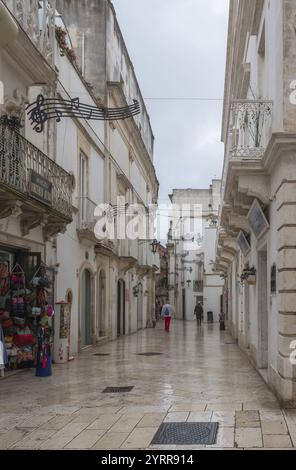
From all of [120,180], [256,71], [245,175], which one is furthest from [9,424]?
[120,180]

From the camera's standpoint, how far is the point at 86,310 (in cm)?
1920

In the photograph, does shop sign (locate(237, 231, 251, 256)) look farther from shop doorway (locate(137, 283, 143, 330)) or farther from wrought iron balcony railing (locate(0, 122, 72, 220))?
shop doorway (locate(137, 283, 143, 330))

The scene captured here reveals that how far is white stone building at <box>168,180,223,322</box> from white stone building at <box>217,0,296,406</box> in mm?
33507

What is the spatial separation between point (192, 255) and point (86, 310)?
118 feet

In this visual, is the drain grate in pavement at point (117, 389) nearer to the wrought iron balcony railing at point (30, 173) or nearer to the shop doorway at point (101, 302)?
the wrought iron balcony railing at point (30, 173)

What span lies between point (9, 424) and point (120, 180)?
18773 mm

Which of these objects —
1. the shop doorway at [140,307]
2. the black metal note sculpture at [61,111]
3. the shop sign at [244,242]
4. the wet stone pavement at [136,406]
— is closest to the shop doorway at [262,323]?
the wet stone pavement at [136,406]

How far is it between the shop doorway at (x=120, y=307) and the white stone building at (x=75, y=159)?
0.05 meters

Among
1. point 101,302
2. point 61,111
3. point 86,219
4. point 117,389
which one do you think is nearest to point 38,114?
point 61,111

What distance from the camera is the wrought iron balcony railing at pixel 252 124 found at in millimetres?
9945

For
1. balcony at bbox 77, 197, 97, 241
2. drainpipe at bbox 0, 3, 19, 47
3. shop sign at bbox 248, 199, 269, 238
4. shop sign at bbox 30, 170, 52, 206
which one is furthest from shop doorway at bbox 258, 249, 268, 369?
balcony at bbox 77, 197, 97, 241

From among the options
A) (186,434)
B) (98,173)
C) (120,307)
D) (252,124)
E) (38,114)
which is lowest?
(186,434)

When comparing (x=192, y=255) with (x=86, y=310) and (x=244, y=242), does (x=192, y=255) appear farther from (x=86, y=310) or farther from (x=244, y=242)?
(x=244, y=242)

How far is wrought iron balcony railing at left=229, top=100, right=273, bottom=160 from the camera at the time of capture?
9.95 meters
